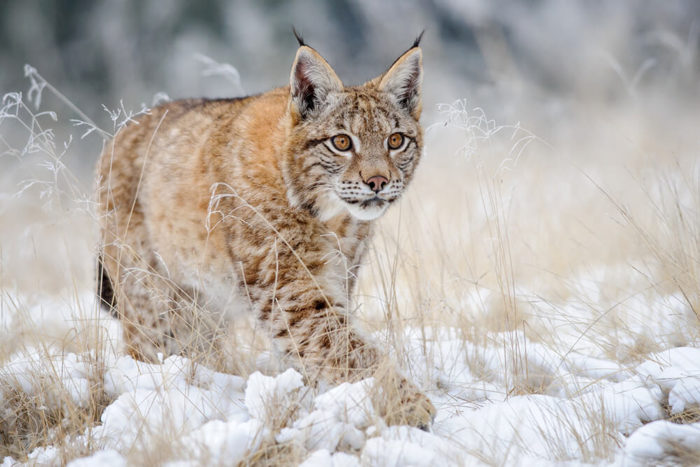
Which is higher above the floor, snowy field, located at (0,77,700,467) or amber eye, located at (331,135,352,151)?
amber eye, located at (331,135,352,151)

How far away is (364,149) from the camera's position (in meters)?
3.44

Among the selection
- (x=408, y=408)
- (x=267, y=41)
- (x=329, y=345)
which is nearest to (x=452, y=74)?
(x=267, y=41)

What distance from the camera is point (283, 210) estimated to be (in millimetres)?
3432

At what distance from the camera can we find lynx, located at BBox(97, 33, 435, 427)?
10.6 feet

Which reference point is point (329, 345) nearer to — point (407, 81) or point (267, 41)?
point (407, 81)

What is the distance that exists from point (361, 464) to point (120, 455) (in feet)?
3.15

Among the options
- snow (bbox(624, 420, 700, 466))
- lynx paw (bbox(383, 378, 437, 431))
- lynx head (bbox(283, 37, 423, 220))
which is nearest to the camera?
snow (bbox(624, 420, 700, 466))

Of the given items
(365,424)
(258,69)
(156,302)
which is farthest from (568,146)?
(258,69)

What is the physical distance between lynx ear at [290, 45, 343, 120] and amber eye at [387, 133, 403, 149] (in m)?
0.39

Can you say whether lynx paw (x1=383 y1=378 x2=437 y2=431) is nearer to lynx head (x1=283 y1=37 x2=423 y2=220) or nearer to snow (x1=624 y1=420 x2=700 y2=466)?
snow (x1=624 y1=420 x2=700 y2=466)

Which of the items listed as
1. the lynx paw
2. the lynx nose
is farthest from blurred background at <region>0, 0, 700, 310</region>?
the lynx paw

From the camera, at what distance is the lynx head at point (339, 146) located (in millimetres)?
3371

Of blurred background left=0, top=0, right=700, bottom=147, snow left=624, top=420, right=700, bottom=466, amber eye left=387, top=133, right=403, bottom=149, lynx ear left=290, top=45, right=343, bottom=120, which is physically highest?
blurred background left=0, top=0, right=700, bottom=147

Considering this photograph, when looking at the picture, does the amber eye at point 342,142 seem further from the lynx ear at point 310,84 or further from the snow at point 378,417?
the snow at point 378,417
